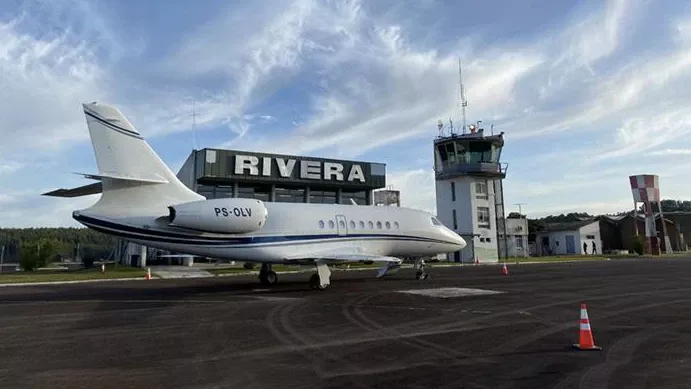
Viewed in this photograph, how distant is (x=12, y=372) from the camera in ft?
23.4

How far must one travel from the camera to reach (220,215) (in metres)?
18.0

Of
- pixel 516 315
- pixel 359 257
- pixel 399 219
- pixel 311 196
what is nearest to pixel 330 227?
pixel 359 257

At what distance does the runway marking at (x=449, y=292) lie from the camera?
1706 cm

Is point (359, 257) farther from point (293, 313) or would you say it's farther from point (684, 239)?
point (684, 239)

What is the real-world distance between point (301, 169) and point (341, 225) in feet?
79.4

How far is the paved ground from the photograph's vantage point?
6.57 metres

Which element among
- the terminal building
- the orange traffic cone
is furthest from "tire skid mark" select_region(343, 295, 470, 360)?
the terminal building

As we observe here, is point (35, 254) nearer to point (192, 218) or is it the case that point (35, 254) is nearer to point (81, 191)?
point (81, 191)

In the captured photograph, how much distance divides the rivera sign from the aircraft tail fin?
82.8 ft

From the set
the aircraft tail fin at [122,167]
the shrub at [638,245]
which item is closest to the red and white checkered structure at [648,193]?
the shrub at [638,245]

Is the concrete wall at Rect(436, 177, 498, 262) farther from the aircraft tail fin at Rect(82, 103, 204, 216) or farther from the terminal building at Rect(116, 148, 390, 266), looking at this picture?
the aircraft tail fin at Rect(82, 103, 204, 216)

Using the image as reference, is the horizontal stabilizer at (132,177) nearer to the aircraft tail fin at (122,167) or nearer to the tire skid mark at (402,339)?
the aircraft tail fin at (122,167)

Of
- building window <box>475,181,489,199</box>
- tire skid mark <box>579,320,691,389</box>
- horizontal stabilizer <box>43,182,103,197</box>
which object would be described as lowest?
tire skid mark <box>579,320,691,389</box>

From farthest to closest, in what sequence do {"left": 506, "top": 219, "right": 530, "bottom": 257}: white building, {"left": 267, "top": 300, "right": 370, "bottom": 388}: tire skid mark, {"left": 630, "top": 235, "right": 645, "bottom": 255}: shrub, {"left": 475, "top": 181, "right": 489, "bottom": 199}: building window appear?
{"left": 630, "top": 235, "right": 645, "bottom": 255}: shrub < {"left": 506, "top": 219, "right": 530, "bottom": 257}: white building < {"left": 475, "top": 181, "right": 489, "bottom": 199}: building window < {"left": 267, "top": 300, "right": 370, "bottom": 388}: tire skid mark
